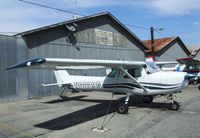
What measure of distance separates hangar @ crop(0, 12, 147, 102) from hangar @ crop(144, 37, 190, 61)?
7.78m

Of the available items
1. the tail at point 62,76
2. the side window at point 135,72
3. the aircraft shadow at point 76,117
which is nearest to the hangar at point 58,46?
the tail at point 62,76

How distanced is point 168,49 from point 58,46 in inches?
774

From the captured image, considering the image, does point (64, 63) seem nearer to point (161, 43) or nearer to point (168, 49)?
point (161, 43)

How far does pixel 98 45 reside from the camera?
21.0 metres

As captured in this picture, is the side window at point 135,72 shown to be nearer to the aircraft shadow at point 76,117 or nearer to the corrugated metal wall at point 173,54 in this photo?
the aircraft shadow at point 76,117

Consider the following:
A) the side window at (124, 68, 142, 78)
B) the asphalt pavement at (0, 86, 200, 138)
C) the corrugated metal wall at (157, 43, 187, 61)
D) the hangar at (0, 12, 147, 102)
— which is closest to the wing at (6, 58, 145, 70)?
the side window at (124, 68, 142, 78)

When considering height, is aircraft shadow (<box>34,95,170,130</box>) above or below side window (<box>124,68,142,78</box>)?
below

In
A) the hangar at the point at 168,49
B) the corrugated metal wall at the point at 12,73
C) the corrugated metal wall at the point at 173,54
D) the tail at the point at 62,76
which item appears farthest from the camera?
the corrugated metal wall at the point at 173,54

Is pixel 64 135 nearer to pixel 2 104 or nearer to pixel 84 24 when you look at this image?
pixel 2 104

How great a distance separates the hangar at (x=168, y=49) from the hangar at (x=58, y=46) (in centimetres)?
778

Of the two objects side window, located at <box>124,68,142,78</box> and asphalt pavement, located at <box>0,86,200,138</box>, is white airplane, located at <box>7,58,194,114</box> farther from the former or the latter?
asphalt pavement, located at <box>0,86,200,138</box>

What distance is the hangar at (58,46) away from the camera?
603 inches

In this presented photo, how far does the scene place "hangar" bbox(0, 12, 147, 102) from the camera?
15320 mm

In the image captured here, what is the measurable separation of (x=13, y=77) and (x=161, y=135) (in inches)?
407
